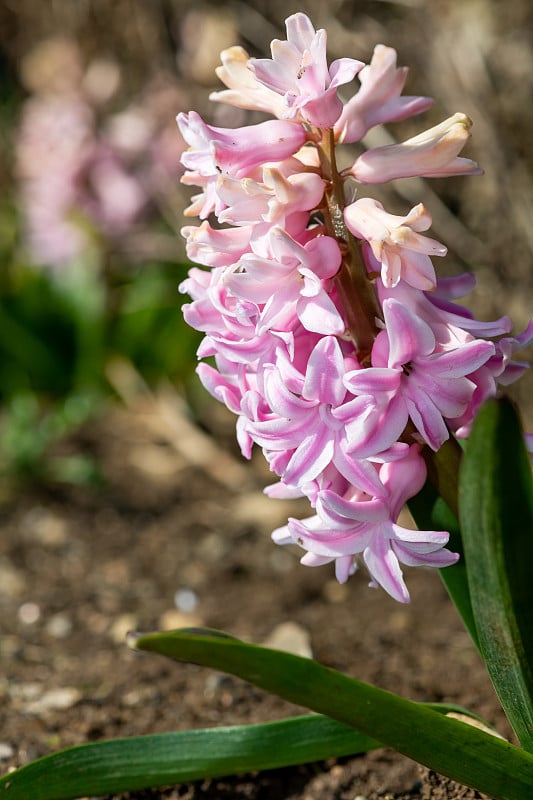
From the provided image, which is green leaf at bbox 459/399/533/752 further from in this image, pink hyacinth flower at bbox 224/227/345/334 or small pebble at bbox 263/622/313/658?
small pebble at bbox 263/622/313/658

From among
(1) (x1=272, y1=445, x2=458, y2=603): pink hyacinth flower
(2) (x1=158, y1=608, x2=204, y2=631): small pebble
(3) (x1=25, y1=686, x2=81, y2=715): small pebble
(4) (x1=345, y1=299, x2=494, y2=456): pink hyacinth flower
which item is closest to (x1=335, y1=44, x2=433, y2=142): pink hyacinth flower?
(4) (x1=345, y1=299, x2=494, y2=456): pink hyacinth flower

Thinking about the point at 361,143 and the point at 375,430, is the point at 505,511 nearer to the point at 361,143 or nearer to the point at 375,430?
the point at 375,430

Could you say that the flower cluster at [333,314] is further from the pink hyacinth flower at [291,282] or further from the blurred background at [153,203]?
the blurred background at [153,203]

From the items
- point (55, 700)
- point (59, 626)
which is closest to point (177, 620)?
point (59, 626)

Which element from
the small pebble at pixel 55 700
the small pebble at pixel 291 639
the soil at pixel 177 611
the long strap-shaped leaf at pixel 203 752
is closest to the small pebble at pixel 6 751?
the soil at pixel 177 611

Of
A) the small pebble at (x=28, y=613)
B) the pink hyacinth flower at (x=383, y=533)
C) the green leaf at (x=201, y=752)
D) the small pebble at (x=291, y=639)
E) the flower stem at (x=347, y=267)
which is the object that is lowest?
the small pebble at (x=28, y=613)

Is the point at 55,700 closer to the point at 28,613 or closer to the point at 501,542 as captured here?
the point at 28,613

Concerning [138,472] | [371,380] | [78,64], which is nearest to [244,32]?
[78,64]
